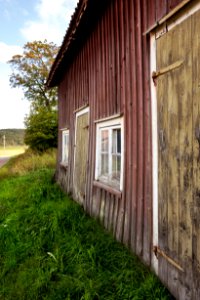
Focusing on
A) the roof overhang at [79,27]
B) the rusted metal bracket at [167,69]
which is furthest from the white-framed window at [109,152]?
the roof overhang at [79,27]

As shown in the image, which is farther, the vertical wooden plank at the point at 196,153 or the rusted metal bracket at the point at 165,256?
the rusted metal bracket at the point at 165,256

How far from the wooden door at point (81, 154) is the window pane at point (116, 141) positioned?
1.38m

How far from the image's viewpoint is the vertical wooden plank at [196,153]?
7.23 ft

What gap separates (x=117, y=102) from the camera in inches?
160

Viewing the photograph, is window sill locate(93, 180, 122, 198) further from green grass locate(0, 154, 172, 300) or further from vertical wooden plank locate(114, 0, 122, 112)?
vertical wooden plank locate(114, 0, 122, 112)

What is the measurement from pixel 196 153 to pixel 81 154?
4.22 m

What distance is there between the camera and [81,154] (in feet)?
20.5

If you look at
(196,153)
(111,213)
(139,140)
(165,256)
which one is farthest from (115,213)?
(196,153)

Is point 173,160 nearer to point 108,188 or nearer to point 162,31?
point 162,31

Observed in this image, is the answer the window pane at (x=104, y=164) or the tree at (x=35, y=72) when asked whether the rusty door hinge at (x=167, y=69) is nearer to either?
the window pane at (x=104, y=164)

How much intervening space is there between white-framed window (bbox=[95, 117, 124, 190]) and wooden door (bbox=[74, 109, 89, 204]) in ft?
2.56

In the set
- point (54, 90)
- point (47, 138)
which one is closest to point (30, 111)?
point (54, 90)

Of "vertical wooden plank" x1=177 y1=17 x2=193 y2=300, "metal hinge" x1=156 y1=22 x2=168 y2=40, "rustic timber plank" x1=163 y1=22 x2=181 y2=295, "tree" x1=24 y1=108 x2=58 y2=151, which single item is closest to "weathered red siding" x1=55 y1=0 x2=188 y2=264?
"metal hinge" x1=156 y1=22 x2=168 y2=40

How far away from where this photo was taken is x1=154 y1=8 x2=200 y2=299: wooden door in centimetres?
224
